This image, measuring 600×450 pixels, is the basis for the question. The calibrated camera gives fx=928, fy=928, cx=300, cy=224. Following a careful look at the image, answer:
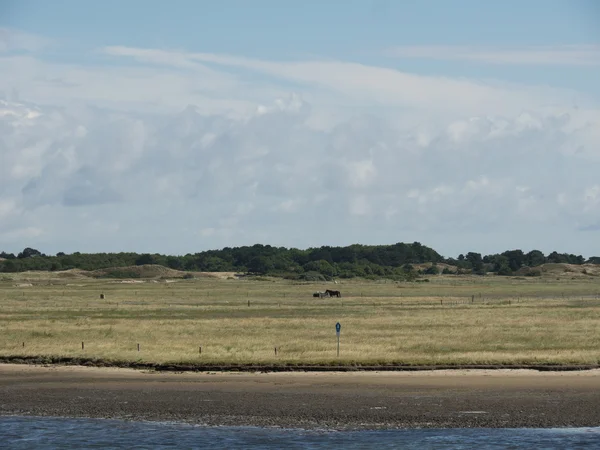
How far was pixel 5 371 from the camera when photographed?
36531 millimetres

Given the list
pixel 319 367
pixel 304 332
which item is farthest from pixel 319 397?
pixel 304 332

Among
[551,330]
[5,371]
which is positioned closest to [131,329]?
[5,371]

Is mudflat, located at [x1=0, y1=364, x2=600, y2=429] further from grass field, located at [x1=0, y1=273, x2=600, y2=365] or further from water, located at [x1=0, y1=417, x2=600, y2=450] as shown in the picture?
grass field, located at [x1=0, y1=273, x2=600, y2=365]

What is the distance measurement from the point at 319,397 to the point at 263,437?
547 centimetres

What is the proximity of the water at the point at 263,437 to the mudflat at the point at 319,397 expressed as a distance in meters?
0.85

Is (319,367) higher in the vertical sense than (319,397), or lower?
higher

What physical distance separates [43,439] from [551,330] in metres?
34.4

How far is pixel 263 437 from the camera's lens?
24.5 meters

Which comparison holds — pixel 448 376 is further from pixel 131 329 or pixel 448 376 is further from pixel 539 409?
pixel 131 329

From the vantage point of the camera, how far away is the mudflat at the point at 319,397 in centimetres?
2642

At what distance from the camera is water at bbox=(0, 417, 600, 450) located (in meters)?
23.3

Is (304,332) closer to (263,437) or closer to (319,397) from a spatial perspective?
(319,397)

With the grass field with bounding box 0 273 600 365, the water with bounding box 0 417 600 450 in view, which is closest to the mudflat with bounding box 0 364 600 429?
the water with bounding box 0 417 600 450

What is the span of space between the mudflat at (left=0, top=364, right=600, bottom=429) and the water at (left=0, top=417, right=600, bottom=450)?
0.85 meters
